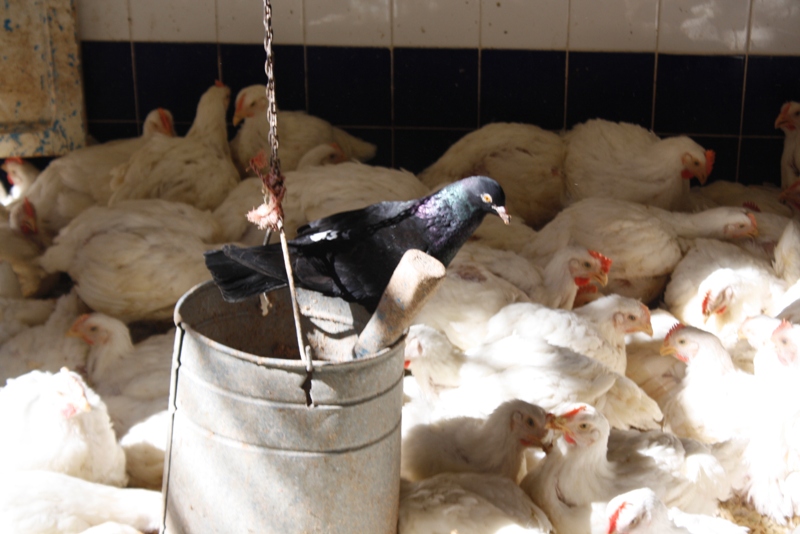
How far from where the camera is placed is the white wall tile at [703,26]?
452 cm

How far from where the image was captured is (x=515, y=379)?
299 cm

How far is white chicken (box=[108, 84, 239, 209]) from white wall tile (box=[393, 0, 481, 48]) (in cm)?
111

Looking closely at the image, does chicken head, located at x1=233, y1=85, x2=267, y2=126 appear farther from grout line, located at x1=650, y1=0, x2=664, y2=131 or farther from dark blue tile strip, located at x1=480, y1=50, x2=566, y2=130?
grout line, located at x1=650, y1=0, x2=664, y2=131

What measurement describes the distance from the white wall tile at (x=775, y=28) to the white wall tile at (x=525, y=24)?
993 mm

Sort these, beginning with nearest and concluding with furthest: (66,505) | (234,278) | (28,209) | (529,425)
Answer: (234,278) < (66,505) < (529,425) < (28,209)

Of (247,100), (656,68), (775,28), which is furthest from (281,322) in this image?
(775,28)

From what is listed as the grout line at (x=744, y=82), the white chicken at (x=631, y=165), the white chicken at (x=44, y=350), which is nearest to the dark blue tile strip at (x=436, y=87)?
the white chicken at (x=631, y=165)

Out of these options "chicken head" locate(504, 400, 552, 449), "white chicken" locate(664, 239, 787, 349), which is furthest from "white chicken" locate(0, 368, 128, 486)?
"white chicken" locate(664, 239, 787, 349)

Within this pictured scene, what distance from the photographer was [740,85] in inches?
182

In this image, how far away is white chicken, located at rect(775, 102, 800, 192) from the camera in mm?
4484

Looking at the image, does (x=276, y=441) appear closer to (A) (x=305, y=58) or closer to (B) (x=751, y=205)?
(A) (x=305, y=58)

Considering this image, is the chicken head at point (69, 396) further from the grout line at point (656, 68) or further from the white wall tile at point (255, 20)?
the grout line at point (656, 68)

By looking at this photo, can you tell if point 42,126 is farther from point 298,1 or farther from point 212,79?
point 298,1

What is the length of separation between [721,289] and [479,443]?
1493mm
